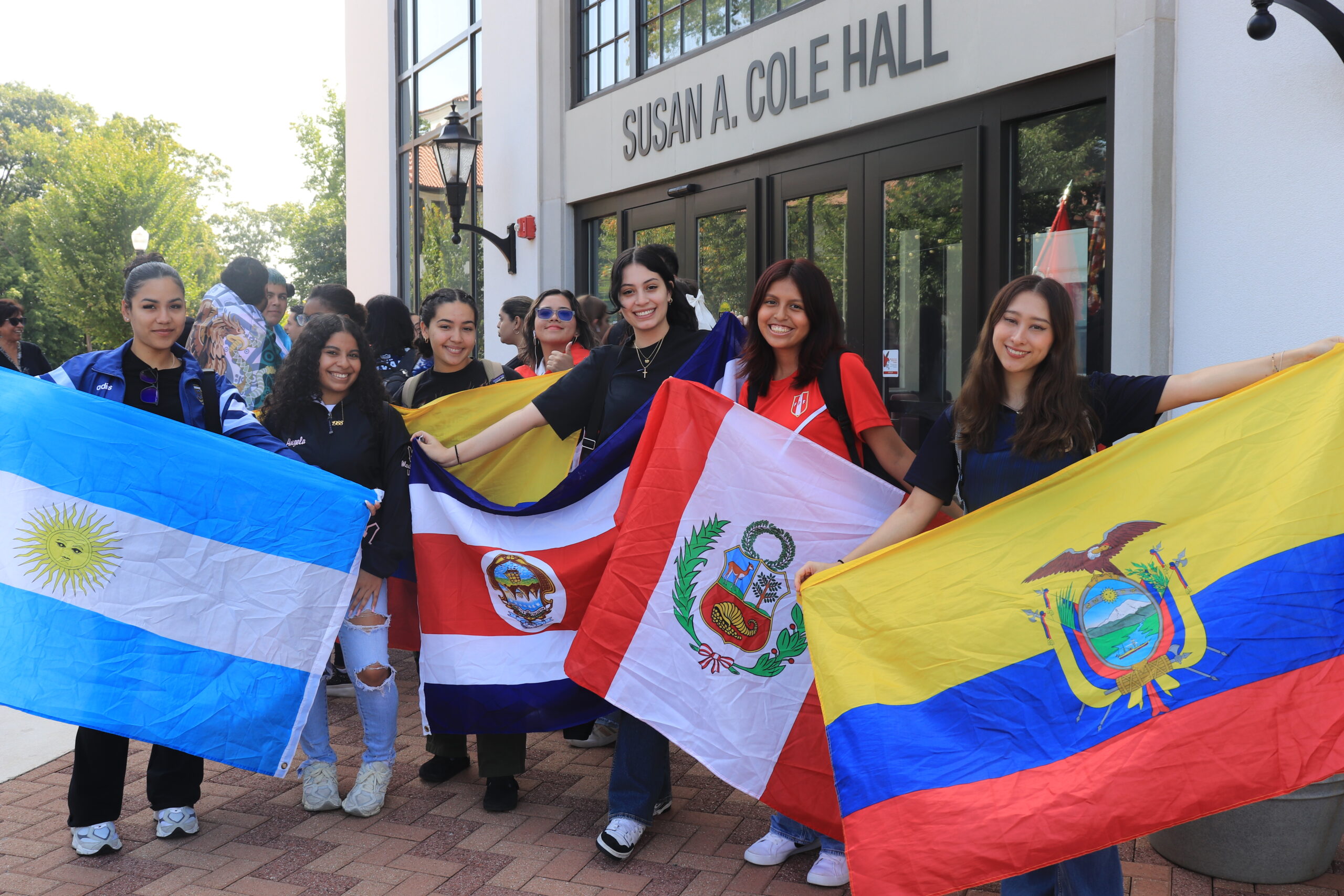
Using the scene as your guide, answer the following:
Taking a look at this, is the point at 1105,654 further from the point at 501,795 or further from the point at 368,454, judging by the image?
the point at 368,454

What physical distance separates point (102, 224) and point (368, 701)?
32788mm

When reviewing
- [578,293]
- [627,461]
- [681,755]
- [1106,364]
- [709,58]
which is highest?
[709,58]

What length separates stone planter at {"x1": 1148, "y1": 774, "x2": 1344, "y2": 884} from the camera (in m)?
3.15

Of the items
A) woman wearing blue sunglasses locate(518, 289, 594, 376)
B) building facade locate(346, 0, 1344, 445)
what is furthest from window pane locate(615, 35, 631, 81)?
woman wearing blue sunglasses locate(518, 289, 594, 376)

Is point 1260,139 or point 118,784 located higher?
point 1260,139

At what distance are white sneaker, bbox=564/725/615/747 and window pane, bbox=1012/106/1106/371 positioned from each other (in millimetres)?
3178

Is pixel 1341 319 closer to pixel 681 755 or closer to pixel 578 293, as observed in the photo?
pixel 681 755

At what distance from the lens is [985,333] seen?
9.55 feet

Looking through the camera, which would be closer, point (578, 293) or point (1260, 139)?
point (1260, 139)

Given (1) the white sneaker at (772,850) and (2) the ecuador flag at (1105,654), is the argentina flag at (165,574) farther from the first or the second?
(2) the ecuador flag at (1105,654)

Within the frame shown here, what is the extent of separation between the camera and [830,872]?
3.34 m

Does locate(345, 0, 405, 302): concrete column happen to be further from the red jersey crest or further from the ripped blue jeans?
the red jersey crest

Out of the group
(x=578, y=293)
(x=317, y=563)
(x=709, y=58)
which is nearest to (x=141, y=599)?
(x=317, y=563)

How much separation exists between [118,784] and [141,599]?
71 cm
